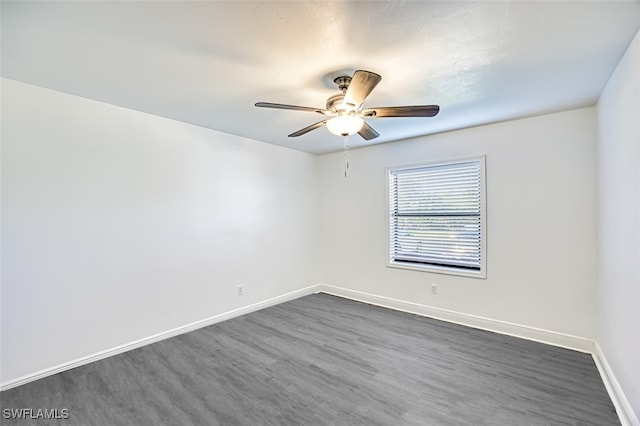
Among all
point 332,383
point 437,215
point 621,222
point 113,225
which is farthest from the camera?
point 437,215

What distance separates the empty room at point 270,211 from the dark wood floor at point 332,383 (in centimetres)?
2

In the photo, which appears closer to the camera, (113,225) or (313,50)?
(313,50)

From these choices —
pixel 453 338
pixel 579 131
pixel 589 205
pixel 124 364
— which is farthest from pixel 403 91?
pixel 124 364

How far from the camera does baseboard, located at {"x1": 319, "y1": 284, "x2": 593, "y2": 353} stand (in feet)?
9.58

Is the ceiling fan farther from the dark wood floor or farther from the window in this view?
the dark wood floor

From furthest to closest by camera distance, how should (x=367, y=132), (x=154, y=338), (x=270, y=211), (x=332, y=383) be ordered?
(x=270, y=211), (x=154, y=338), (x=367, y=132), (x=332, y=383)

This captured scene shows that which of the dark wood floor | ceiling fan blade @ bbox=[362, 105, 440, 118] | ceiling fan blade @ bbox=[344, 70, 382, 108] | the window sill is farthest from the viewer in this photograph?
the window sill

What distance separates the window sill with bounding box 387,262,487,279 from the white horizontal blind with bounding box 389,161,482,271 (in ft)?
0.25

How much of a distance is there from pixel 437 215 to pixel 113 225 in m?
3.73

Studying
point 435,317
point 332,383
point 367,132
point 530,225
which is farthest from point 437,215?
point 332,383

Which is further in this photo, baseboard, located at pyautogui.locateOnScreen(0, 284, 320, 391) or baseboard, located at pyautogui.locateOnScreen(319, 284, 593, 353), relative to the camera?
baseboard, located at pyautogui.locateOnScreen(319, 284, 593, 353)

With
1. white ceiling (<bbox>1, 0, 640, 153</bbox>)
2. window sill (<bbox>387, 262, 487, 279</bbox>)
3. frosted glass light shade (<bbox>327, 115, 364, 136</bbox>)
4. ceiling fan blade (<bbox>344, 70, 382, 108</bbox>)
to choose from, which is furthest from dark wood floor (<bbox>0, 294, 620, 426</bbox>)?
white ceiling (<bbox>1, 0, 640, 153</bbox>)

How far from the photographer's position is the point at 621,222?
6.72 ft

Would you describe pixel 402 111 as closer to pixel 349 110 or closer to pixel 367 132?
pixel 349 110
